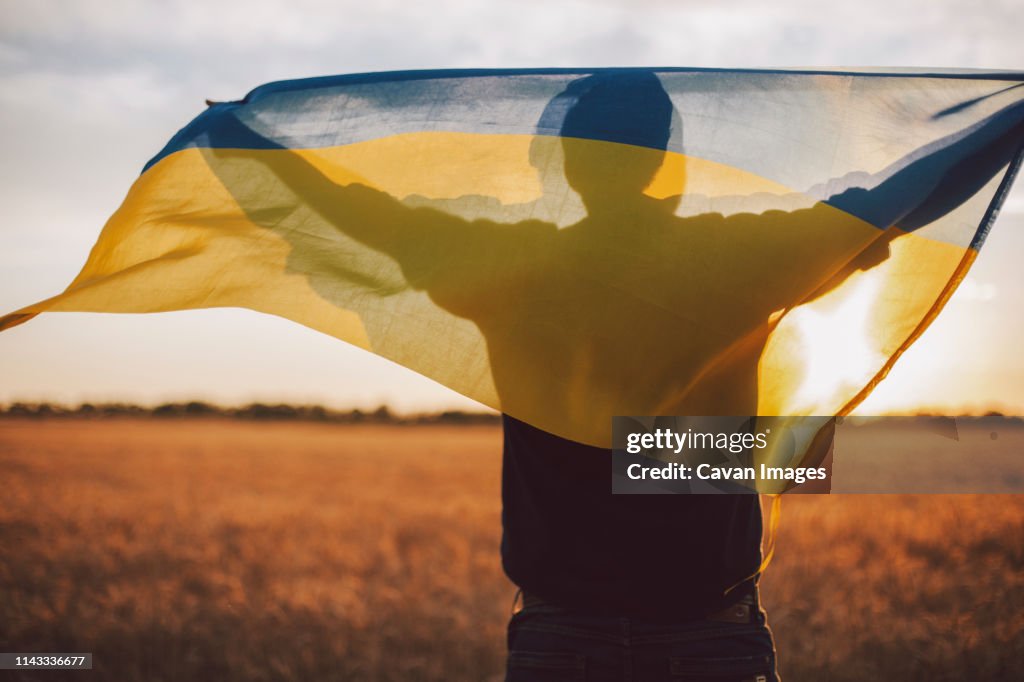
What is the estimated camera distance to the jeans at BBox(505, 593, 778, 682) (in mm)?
2027

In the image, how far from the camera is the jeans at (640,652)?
6.65 feet

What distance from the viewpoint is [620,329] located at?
2.41 metres

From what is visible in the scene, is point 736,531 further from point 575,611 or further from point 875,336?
point 875,336

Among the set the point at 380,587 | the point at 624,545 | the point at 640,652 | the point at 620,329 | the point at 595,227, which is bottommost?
the point at 380,587

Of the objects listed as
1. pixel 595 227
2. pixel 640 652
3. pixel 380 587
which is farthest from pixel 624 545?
pixel 380 587

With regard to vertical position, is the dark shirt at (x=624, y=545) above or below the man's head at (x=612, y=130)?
below

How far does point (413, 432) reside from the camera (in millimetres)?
63281

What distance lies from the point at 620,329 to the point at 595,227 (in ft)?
1.20

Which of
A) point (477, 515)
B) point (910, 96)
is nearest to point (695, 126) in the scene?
point (910, 96)

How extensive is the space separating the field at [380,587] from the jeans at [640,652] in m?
4.12

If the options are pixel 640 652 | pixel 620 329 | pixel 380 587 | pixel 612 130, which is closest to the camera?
pixel 640 652

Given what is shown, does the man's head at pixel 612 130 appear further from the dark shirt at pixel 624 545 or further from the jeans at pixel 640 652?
the jeans at pixel 640 652

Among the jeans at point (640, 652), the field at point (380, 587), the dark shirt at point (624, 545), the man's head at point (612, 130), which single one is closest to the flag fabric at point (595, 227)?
the man's head at point (612, 130)

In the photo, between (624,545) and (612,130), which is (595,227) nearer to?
(612,130)
